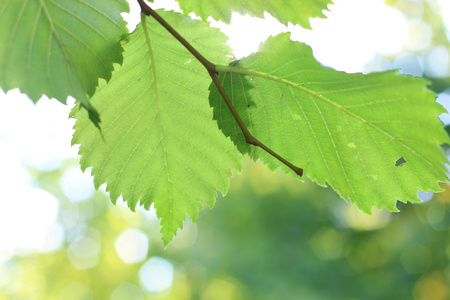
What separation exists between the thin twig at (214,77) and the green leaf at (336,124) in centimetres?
2

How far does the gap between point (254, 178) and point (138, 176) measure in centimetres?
865

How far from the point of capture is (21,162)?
1145 centimetres

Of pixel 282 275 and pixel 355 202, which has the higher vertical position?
pixel 355 202

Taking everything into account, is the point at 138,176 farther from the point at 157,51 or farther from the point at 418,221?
the point at 418,221

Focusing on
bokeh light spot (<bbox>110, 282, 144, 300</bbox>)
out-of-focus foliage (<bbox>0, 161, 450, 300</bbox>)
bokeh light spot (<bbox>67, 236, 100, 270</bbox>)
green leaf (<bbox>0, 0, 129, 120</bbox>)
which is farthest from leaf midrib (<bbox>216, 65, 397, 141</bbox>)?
bokeh light spot (<bbox>67, 236, 100, 270</bbox>)

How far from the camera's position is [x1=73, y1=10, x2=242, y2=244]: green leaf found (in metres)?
0.60

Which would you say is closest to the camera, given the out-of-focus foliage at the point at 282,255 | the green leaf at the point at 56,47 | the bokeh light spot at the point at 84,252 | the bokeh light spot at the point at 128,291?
the green leaf at the point at 56,47

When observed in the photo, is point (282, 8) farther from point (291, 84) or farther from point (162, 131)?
point (162, 131)

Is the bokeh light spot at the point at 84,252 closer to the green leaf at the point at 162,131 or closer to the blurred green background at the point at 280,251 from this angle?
the blurred green background at the point at 280,251

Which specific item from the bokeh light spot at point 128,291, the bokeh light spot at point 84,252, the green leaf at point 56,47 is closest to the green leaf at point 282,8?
the green leaf at point 56,47

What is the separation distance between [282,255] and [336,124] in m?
7.76

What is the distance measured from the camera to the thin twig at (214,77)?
1.74 ft

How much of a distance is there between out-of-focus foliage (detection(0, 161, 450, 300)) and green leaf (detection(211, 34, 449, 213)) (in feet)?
22.3

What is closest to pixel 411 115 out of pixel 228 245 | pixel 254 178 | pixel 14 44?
pixel 14 44
